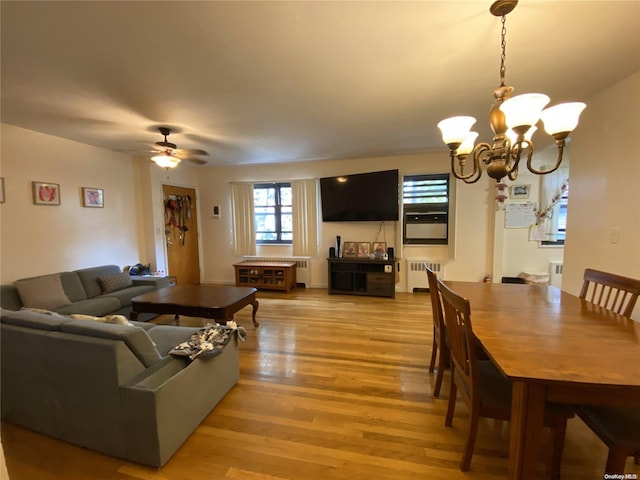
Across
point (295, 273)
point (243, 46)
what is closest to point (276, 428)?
point (243, 46)

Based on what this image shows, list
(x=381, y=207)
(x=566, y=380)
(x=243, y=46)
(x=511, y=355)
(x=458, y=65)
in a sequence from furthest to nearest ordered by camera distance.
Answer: (x=381, y=207), (x=458, y=65), (x=243, y=46), (x=511, y=355), (x=566, y=380)

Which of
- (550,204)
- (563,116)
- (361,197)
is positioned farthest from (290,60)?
(550,204)

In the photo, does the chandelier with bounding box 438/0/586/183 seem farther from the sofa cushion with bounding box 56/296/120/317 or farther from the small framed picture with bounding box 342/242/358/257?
the sofa cushion with bounding box 56/296/120/317

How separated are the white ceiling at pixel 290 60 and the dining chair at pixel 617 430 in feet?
6.57

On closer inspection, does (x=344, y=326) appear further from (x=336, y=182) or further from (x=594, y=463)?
(x=336, y=182)

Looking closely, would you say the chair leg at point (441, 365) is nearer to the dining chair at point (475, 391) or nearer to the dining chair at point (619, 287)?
the dining chair at point (475, 391)

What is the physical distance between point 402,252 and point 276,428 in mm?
3772

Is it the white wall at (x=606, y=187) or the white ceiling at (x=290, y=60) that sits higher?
the white ceiling at (x=290, y=60)

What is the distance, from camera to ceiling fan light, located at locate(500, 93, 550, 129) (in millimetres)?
1288

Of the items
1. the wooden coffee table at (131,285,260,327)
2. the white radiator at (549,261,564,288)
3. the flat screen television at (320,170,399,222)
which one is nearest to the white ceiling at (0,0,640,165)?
the flat screen television at (320,170,399,222)

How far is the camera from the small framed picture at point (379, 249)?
4.92 meters

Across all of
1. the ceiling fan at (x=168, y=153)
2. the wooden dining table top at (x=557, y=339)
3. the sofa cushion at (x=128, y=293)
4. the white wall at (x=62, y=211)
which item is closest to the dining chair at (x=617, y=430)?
the wooden dining table top at (x=557, y=339)

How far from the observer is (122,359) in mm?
1490

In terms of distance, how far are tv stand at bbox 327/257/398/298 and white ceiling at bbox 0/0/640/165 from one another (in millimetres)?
2359
